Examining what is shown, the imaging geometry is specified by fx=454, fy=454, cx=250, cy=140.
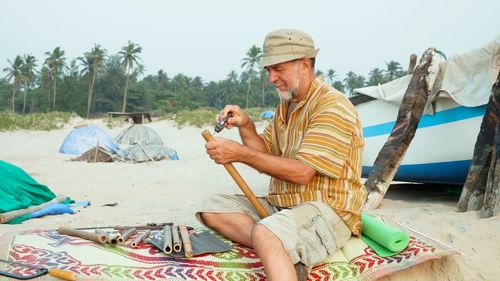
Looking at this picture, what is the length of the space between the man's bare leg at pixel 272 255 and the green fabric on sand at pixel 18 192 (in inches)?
155

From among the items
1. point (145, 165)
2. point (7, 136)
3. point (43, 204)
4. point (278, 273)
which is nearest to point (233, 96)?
point (7, 136)

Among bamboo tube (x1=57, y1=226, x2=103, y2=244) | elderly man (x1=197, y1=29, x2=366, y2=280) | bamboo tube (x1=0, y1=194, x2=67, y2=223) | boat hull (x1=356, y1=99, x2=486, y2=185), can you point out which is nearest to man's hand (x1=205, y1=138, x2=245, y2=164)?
elderly man (x1=197, y1=29, x2=366, y2=280)

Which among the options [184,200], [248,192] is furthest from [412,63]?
[248,192]

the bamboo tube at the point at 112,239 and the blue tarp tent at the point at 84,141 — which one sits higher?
the bamboo tube at the point at 112,239

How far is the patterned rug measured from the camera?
2557 mm

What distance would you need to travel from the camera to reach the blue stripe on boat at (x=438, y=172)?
5.51 meters

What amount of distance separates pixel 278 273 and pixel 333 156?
73 centimetres

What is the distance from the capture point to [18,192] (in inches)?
239

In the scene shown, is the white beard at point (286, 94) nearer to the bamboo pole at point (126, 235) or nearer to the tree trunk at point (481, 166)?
the bamboo pole at point (126, 235)

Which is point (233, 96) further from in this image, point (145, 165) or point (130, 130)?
point (145, 165)

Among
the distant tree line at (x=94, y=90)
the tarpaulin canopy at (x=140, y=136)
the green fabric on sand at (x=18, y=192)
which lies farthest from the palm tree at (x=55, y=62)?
the green fabric on sand at (x=18, y=192)

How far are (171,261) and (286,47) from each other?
145cm

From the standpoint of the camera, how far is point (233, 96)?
59.6m

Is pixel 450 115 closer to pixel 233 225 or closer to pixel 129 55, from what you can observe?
pixel 233 225
